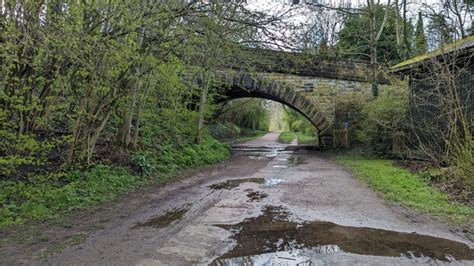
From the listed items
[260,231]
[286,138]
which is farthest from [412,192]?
[286,138]

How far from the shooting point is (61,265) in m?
3.66

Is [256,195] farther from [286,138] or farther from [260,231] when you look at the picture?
[286,138]

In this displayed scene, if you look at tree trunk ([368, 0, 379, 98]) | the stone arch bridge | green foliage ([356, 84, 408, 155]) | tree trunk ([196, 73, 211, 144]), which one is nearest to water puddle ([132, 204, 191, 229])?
tree trunk ([196, 73, 211, 144])

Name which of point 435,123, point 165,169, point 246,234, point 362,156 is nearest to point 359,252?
point 246,234

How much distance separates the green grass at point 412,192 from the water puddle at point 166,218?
13.0 feet

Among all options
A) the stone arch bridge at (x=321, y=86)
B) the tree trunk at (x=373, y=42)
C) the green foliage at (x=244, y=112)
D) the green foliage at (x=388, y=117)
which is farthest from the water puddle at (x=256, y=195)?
the green foliage at (x=244, y=112)

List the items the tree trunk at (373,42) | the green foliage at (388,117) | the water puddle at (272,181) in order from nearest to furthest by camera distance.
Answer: the water puddle at (272,181) → the green foliage at (388,117) → the tree trunk at (373,42)

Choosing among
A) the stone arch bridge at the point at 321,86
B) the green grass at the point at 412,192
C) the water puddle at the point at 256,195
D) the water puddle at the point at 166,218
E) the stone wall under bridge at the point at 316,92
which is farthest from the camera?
the stone wall under bridge at the point at 316,92

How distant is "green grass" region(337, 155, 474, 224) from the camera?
5773mm

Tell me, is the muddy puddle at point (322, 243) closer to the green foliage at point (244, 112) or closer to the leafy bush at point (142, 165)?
the leafy bush at point (142, 165)

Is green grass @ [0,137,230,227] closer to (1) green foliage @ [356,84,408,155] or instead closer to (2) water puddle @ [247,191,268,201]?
(2) water puddle @ [247,191,268,201]

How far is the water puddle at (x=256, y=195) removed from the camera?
23.2 ft

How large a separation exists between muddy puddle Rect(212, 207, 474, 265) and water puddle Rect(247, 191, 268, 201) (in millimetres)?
1823

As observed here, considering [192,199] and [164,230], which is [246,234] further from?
[192,199]
